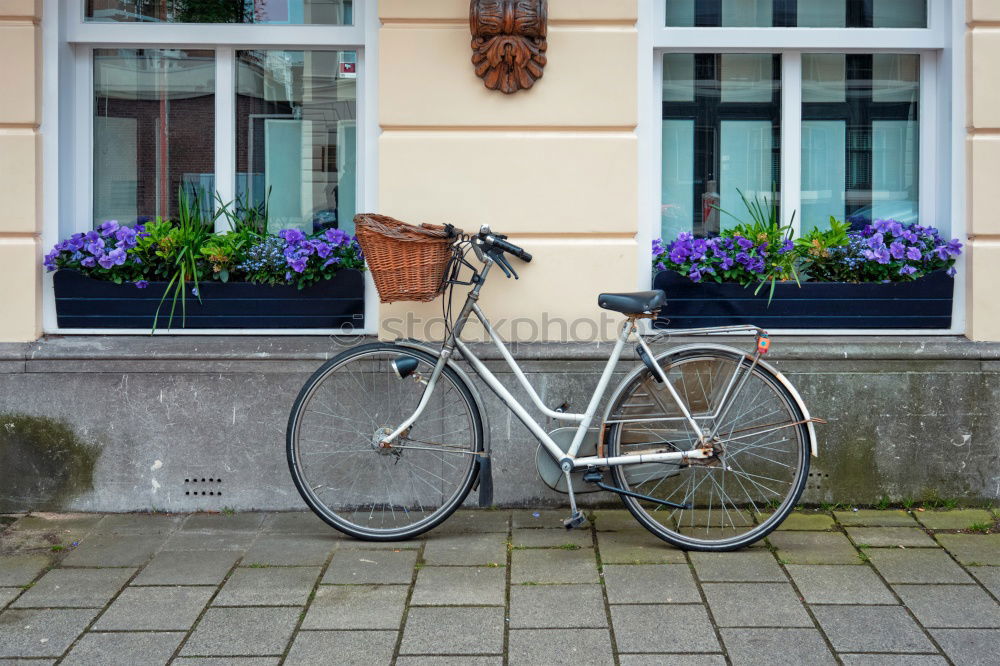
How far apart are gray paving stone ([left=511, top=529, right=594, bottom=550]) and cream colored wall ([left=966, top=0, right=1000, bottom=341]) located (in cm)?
208

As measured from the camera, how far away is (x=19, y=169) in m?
5.05

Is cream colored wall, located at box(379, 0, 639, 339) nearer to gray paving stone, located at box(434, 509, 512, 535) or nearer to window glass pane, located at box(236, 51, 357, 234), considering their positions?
window glass pane, located at box(236, 51, 357, 234)

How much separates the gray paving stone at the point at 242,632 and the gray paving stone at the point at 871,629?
1.81m

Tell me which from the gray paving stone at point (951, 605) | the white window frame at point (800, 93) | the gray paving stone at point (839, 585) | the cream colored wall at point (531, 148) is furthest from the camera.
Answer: the white window frame at point (800, 93)

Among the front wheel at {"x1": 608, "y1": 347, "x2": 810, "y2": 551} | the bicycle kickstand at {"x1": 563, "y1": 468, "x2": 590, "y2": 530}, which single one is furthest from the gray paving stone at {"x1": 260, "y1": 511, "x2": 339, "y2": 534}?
the front wheel at {"x1": 608, "y1": 347, "x2": 810, "y2": 551}

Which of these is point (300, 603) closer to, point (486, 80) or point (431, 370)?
point (431, 370)

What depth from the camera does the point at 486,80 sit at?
16.3 feet

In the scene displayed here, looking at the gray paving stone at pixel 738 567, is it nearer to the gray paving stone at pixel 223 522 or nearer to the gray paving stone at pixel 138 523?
the gray paving stone at pixel 223 522

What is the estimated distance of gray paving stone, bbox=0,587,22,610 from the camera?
3947 millimetres

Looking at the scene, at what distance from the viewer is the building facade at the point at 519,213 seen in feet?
16.4

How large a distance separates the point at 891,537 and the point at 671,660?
1.66 metres

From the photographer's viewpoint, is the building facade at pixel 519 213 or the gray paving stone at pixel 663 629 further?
the building facade at pixel 519 213

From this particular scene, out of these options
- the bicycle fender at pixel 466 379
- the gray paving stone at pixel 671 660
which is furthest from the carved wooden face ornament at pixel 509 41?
the gray paving stone at pixel 671 660

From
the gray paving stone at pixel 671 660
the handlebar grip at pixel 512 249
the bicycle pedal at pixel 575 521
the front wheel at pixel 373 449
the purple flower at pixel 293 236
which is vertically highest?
the purple flower at pixel 293 236
